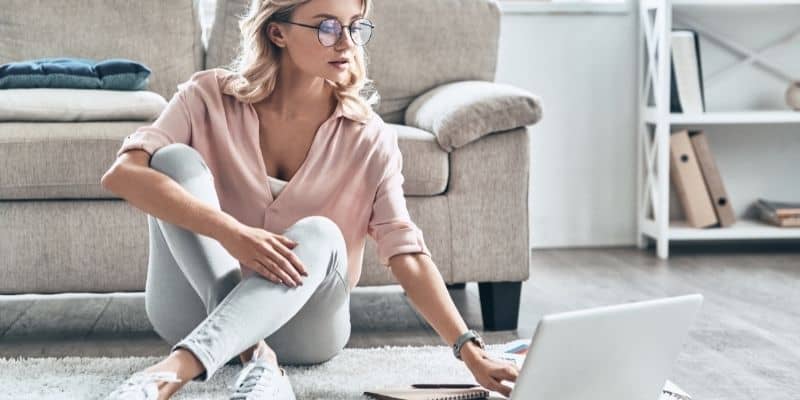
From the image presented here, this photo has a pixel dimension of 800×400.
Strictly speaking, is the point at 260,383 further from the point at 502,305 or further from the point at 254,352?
the point at 502,305

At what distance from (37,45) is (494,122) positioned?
1399mm

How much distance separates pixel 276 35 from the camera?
6.02 feet

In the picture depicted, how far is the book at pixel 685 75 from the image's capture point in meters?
3.73

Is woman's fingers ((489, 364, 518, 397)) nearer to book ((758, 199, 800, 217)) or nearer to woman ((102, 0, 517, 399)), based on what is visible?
woman ((102, 0, 517, 399))

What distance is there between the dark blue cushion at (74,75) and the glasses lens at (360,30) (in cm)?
117

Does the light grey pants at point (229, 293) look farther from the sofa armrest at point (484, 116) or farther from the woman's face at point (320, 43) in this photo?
the sofa armrest at point (484, 116)

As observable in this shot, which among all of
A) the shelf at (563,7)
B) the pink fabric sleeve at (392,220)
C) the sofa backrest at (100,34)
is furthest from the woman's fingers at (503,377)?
the shelf at (563,7)

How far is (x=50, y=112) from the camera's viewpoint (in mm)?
2574

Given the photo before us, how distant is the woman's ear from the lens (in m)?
1.82

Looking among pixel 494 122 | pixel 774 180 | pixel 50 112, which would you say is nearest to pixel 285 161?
pixel 494 122

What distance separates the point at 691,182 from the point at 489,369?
95.7 inches

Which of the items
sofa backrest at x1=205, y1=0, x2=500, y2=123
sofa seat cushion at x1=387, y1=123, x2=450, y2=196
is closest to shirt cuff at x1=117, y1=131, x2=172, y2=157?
sofa seat cushion at x1=387, y1=123, x2=450, y2=196

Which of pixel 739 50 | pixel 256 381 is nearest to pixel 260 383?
pixel 256 381

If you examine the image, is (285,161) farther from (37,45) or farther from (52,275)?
(37,45)
